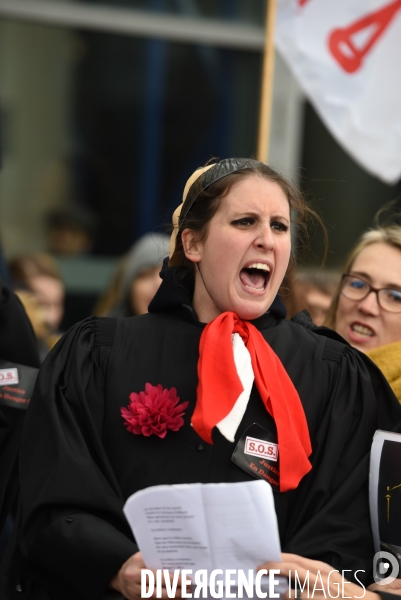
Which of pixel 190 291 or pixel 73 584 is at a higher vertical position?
pixel 190 291

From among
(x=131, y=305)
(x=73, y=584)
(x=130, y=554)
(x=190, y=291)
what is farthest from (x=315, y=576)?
(x=131, y=305)

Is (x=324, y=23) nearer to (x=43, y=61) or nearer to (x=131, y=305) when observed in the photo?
(x=131, y=305)

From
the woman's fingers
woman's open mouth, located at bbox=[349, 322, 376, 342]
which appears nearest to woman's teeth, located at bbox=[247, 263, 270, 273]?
the woman's fingers

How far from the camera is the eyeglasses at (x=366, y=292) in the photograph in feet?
13.0

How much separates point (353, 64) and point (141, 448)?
4120 mm

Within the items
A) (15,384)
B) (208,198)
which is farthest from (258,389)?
(15,384)

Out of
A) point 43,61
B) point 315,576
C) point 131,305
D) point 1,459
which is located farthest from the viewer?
point 43,61

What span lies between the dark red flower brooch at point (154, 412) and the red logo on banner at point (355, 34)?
13.1 feet

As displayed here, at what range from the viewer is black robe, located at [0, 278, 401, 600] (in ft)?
8.63

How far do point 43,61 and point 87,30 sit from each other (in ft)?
1.45

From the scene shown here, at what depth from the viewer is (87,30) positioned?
809cm

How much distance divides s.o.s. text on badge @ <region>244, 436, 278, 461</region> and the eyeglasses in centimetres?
140

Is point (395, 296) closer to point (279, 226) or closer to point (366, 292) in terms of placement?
point (366, 292)

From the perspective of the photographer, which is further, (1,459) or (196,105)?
(196,105)
